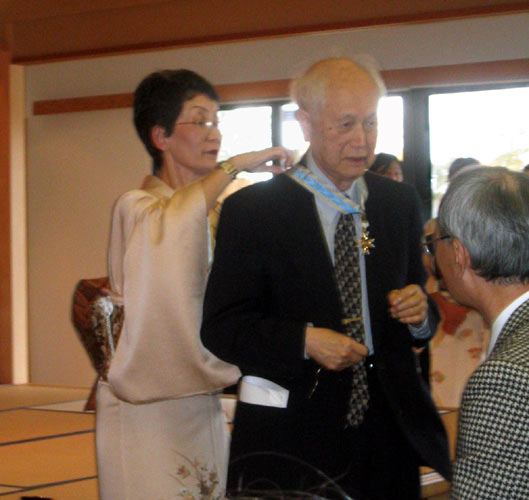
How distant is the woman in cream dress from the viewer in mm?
1918

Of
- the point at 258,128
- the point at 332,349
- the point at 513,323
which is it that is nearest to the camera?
the point at 513,323

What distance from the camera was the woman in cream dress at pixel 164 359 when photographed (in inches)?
75.5

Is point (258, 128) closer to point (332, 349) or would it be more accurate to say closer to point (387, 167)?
point (387, 167)

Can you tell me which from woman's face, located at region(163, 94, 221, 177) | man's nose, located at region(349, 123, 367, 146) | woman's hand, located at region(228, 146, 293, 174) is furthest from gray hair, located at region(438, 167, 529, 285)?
woman's face, located at region(163, 94, 221, 177)

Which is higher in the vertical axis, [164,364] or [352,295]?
[352,295]

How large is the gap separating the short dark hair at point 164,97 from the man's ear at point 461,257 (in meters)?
0.92

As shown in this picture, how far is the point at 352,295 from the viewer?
5.68 ft

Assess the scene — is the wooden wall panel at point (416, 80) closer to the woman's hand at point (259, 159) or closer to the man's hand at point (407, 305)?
the woman's hand at point (259, 159)

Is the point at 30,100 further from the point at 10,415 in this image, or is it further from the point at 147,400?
the point at 147,400

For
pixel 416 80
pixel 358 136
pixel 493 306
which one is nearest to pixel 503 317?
pixel 493 306

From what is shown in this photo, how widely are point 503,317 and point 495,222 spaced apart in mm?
133

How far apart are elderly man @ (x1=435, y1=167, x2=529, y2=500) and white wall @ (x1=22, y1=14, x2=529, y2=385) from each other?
5654 mm

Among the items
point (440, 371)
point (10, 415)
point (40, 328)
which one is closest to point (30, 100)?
point (40, 328)

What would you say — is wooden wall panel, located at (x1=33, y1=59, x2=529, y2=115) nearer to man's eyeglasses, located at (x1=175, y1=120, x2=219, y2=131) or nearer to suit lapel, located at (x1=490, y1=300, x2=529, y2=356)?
man's eyeglasses, located at (x1=175, y1=120, x2=219, y2=131)
